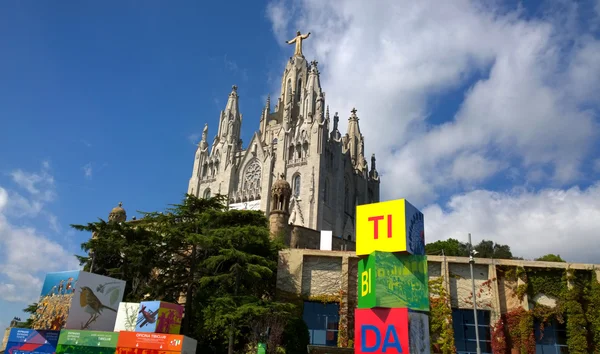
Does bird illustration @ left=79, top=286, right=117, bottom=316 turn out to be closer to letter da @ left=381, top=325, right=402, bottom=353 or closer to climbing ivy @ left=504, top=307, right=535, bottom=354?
letter da @ left=381, top=325, right=402, bottom=353

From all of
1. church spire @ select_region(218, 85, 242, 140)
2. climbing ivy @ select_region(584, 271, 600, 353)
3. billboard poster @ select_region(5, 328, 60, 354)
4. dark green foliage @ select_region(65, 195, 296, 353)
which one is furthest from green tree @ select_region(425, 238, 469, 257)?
billboard poster @ select_region(5, 328, 60, 354)

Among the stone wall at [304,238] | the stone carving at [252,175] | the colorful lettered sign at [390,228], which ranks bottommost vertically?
the colorful lettered sign at [390,228]

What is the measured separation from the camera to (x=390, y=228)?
65.0 feet

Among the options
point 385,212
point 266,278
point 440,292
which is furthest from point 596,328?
point 266,278

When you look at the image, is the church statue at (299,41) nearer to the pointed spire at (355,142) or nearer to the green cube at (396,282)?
the pointed spire at (355,142)

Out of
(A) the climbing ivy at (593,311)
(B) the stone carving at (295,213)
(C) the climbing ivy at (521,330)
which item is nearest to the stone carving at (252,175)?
(B) the stone carving at (295,213)

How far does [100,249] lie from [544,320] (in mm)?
25813

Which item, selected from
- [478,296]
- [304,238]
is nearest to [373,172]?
[304,238]

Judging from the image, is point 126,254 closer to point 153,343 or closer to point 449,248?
point 153,343

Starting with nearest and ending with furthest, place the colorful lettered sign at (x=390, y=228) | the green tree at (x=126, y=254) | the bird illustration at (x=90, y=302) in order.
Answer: the colorful lettered sign at (x=390, y=228) < the bird illustration at (x=90, y=302) < the green tree at (x=126, y=254)

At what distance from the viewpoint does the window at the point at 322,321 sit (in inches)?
1123

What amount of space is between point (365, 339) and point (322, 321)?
10274mm

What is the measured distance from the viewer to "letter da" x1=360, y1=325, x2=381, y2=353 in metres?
18.8

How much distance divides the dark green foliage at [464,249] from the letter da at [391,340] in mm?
35033
